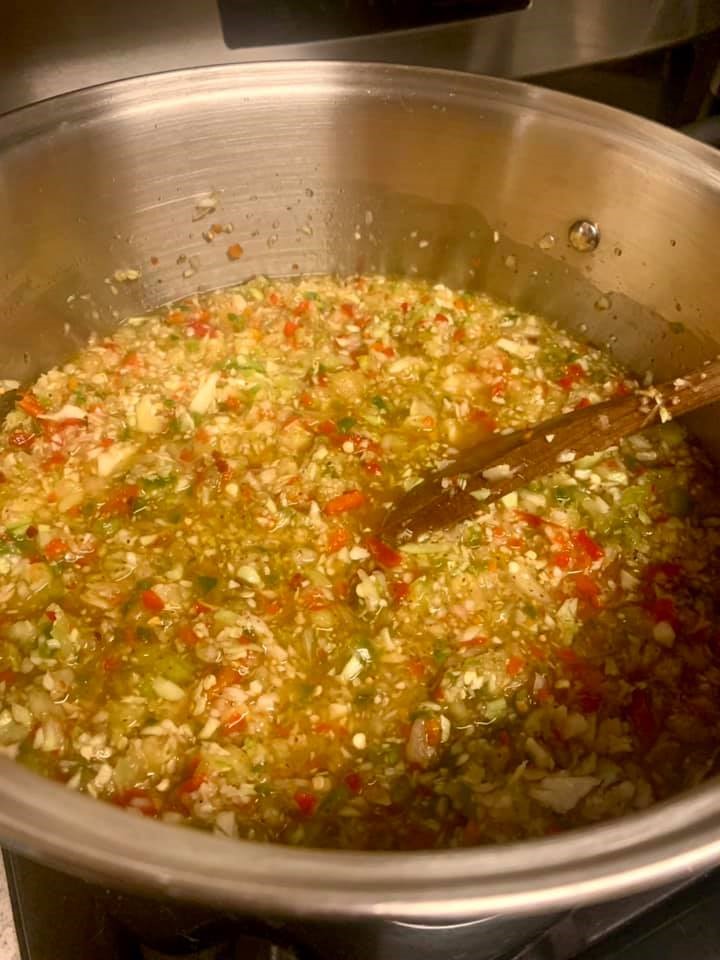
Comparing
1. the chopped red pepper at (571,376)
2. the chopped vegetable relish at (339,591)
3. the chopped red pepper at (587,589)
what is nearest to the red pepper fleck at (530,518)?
the chopped vegetable relish at (339,591)

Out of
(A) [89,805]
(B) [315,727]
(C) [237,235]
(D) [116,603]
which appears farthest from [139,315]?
(A) [89,805]

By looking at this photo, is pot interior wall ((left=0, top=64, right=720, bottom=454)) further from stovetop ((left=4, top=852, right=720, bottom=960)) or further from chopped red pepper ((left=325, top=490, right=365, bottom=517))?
stovetop ((left=4, top=852, right=720, bottom=960))

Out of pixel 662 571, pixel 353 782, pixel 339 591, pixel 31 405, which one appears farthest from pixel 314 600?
pixel 31 405

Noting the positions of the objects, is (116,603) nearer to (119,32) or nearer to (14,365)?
(14,365)

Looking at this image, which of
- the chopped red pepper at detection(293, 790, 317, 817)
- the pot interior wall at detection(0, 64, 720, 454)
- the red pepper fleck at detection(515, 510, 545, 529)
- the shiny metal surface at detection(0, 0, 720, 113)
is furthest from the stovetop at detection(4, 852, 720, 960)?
the shiny metal surface at detection(0, 0, 720, 113)

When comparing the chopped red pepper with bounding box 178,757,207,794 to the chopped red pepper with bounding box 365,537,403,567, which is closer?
the chopped red pepper with bounding box 178,757,207,794
